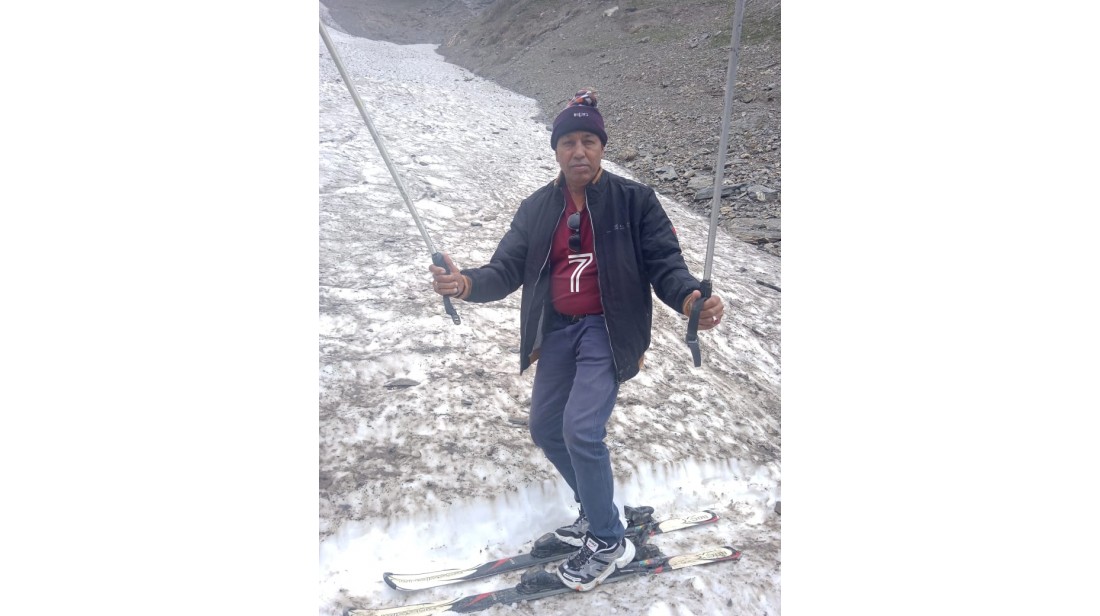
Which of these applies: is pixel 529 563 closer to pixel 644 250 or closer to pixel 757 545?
pixel 757 545

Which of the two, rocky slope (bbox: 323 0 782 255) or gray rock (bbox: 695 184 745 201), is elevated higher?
rocky slope (bbox: 323 0 782 255)

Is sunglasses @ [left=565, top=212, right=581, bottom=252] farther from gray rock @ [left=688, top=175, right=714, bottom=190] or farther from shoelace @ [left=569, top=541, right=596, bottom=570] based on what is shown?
gray rock @ [left=688, top=175, right=714, bottom=190]

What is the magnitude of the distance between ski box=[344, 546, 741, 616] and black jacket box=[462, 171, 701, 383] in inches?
30.6

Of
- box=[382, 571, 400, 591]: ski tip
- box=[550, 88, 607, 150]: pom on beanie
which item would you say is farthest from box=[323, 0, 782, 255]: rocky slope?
box=[382, 571, 400, 591]: ski tip

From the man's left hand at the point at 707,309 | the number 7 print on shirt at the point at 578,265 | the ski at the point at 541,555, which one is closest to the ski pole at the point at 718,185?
the man's left hand at the point at 707,309

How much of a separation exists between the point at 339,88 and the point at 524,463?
199cm

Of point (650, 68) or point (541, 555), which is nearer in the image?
point (541, 555)

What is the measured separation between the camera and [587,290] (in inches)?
94.3

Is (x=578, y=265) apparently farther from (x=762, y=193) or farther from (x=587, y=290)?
(x=762, y=193)

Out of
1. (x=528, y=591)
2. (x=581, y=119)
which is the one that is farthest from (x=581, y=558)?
(x=581, y=119)

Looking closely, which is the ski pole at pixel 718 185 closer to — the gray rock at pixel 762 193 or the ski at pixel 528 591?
the ski at pixel 528 591

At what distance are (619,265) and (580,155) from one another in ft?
1.41

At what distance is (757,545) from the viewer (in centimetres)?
273

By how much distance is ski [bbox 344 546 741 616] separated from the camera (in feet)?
7.71
